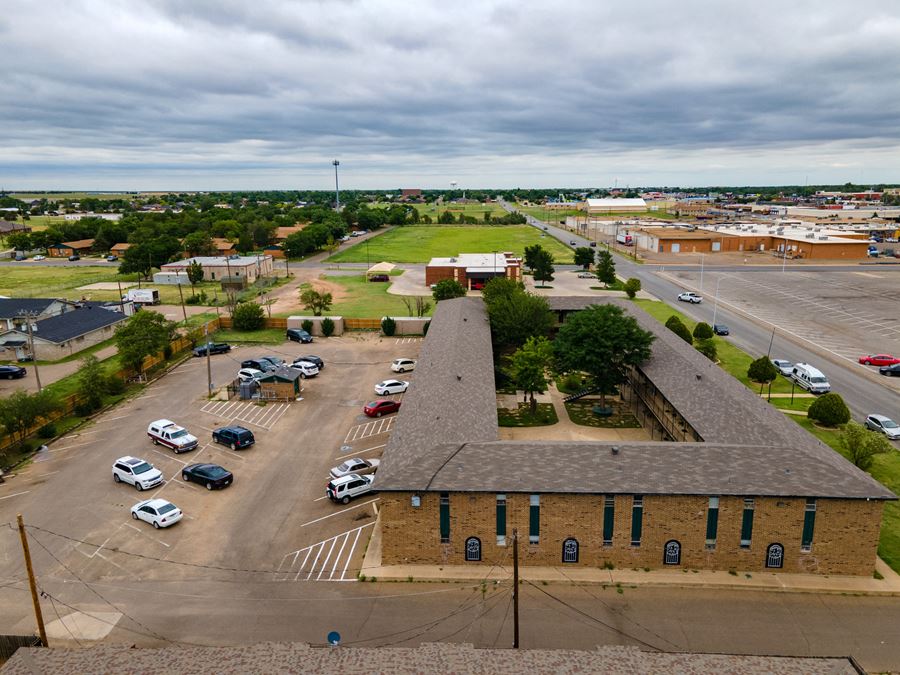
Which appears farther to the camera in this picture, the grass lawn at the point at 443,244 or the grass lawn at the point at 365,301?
the grass lawn at the point at 443,244

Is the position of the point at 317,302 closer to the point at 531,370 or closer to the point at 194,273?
the point at 194,273

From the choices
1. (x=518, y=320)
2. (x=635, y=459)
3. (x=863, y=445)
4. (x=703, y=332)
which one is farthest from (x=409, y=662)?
(x=703, y=332)

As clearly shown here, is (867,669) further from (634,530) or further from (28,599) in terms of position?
(28,599)

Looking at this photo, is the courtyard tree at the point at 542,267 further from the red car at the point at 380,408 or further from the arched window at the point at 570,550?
the arched window at the point at 570,550

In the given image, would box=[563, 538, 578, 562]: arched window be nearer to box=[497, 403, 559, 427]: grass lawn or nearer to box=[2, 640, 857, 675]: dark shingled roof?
box=[2, 640, 857, 675]: dark shingled roof

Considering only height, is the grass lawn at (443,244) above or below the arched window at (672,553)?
above

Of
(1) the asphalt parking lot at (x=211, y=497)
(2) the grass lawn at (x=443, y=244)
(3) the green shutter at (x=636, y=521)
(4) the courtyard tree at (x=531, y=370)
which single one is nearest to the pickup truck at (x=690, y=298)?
(2) the grass lawn at (x=443, y=244)
